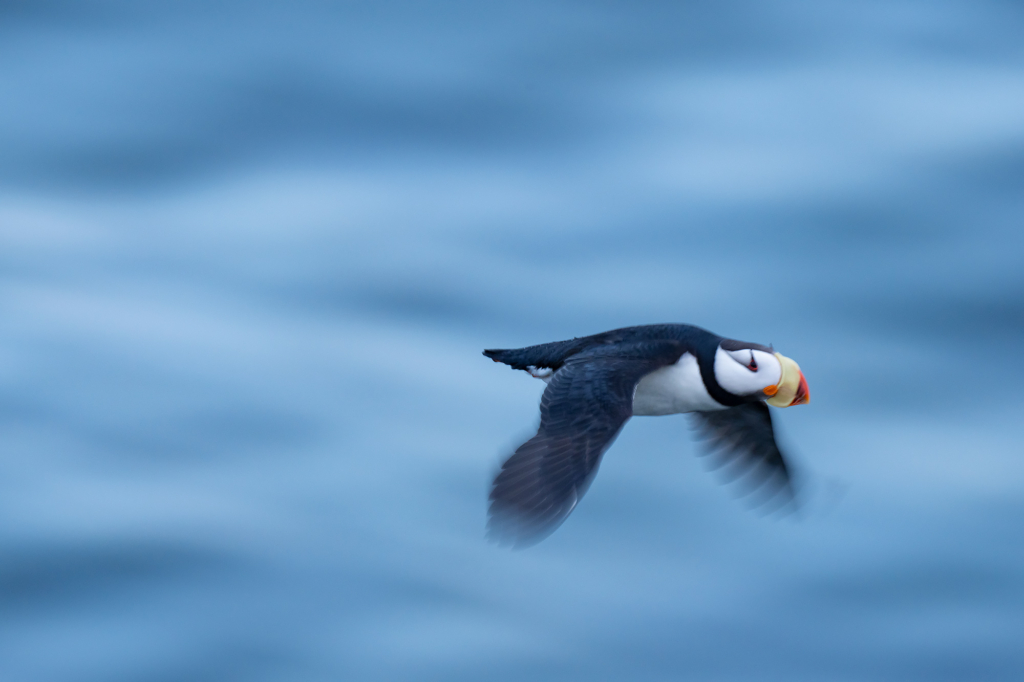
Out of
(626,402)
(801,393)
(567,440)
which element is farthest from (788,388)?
(567,440)

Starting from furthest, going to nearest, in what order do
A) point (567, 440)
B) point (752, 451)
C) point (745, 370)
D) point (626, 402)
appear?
point (752, 451) → point (745, 370) → point (626, 402) → point (567, 440)

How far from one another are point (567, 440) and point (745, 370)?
1.88 meters

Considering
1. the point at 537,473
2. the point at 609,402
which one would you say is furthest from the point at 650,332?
the point at 537,473

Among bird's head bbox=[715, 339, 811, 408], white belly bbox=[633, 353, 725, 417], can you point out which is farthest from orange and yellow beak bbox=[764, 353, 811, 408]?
white belly bbox=[633, 353, 725, 417]

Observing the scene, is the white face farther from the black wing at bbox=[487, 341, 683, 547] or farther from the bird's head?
the black wing at bbox=[487, 341, 683, 547]

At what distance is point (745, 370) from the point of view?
30.7ft

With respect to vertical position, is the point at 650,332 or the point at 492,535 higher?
the point at 650,332

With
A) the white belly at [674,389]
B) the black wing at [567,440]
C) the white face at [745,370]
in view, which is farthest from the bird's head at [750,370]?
the black wing at [567,440]

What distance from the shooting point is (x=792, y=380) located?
952 centimetres

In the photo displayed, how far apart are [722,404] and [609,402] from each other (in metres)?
1.54

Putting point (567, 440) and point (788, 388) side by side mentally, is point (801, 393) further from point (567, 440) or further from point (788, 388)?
point (567, 440)

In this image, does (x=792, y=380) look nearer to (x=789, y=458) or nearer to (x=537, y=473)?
(x=789, y=458)

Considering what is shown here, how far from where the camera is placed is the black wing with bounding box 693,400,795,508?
10.3 m

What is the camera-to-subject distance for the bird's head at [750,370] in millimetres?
9352
